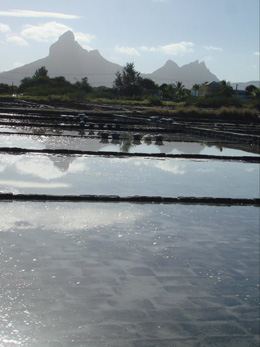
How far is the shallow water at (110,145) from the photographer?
52.6ft

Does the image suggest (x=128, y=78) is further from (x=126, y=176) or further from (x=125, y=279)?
(x=125, y=279)

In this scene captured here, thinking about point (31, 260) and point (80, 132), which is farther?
point (80, 132)

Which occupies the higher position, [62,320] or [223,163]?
[223,163]

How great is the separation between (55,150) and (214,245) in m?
8.67

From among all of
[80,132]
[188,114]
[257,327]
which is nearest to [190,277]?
[257,327]

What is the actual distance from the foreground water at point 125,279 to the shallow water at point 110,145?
27.2 ft

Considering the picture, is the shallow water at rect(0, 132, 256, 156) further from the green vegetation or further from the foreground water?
the green vegetation

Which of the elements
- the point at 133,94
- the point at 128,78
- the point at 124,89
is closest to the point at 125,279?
the point at 133,94

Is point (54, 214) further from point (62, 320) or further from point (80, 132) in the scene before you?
point (80, 132)

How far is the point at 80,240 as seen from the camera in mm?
6352

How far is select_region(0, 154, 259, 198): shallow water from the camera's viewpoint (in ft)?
31.7

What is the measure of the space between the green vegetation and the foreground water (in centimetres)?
3886

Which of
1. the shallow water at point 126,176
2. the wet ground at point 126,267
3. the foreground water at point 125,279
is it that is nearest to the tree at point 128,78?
the shallow water at point 126,176

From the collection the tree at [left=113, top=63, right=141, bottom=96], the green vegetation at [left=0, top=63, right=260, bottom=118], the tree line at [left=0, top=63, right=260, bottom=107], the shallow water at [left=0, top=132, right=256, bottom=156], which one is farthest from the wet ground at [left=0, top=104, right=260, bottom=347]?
the tree at [left=113, top=63, right=141, bottom=96]
